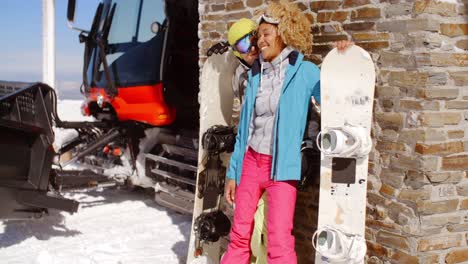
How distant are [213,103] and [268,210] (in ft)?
3.79

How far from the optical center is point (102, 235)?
16.1 feet

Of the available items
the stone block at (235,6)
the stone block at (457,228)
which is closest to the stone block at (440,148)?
the stone block at (457,228)

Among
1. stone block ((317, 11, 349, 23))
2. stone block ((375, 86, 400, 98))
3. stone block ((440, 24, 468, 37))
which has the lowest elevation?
stone block ((375, 86, 400, 98))

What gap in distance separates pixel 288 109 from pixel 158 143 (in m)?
3.27

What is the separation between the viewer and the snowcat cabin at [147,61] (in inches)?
219

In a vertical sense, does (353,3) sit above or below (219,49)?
above

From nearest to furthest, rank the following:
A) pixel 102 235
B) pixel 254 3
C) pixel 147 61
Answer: pixel 254 3 < pixel 102 235 < pixel 147 61

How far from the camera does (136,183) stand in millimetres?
5980

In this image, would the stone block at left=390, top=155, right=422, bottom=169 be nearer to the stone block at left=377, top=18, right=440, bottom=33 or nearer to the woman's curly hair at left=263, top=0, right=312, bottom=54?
the stone block at left=377, top=18, right=440, bottom=33

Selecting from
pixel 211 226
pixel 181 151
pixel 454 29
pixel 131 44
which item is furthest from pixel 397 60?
pixel 131 44

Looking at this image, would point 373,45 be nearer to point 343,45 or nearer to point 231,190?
point 343,45

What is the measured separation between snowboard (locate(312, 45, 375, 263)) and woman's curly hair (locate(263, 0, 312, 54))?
21 cm

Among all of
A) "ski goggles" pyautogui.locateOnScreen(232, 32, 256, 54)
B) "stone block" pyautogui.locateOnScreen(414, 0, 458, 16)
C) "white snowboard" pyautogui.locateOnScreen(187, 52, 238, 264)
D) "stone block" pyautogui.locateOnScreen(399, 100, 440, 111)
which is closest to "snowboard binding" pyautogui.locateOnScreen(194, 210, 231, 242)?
"white snowboard" pyautogui.locateOnScreen(187, 52, 238, 264)

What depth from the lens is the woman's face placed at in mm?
2906
